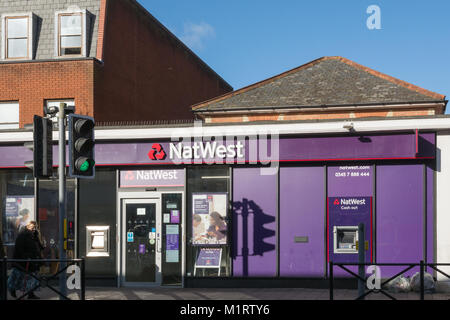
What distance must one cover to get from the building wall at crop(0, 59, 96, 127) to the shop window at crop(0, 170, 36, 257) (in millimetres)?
3153

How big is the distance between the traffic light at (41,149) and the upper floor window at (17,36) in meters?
10.1

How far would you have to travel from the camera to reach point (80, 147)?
10117 millimetres

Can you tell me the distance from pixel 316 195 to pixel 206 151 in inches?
113

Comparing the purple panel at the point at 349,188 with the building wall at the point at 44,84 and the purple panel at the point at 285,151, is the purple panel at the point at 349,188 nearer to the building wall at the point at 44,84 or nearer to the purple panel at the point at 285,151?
the purple panel at the point at 285,151

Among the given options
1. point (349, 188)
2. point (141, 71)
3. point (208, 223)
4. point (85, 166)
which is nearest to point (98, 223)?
point (208, 223)

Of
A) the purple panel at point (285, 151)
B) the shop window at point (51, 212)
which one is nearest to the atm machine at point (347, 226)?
the purple panel at point (285, 151)

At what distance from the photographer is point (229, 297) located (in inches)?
522

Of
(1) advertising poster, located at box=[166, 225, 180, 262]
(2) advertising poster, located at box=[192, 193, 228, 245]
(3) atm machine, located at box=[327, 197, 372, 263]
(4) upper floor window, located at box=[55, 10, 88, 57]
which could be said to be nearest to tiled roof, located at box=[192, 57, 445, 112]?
(4) upper floor window, located at box=[55, 10, 88, 57]

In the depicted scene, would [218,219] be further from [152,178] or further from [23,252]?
[23,252]

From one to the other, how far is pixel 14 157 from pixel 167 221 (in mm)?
4440

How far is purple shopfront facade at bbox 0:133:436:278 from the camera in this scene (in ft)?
46.8

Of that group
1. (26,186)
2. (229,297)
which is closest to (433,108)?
(229,297)

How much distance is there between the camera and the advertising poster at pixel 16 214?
16109 mm
